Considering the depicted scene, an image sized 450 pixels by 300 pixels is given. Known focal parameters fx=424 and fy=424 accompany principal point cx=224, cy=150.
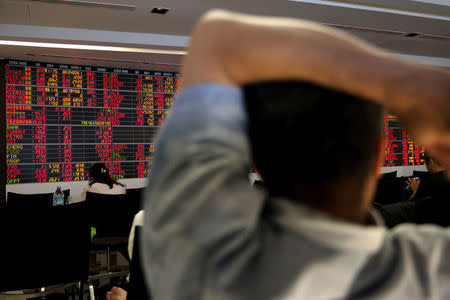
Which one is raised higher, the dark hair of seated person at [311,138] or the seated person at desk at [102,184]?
the dark hair of seated person at [311,138]

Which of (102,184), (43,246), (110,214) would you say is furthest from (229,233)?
(102,184)

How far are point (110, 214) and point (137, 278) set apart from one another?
261 cm

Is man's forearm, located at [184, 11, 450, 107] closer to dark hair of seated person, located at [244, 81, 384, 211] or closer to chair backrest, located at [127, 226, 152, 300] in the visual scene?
dark hair of seated person, located at [244, 81, 384, 211]

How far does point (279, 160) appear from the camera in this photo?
38 centimetres

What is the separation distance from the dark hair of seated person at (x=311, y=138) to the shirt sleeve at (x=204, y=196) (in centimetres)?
4

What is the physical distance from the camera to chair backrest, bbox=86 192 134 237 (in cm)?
383

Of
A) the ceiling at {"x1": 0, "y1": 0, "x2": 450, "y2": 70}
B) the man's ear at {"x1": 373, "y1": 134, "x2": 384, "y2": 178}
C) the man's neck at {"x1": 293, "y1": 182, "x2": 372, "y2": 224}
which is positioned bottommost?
the man's neck at {"x1": 293, "y1": 182, "x2": 372, "y2": 224}

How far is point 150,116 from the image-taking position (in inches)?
239

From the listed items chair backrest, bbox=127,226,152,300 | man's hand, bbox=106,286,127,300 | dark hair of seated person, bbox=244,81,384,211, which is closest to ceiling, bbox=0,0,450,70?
man's hand, bbox=106,286,127,300

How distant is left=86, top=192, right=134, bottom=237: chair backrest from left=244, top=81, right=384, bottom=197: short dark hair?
142 inches

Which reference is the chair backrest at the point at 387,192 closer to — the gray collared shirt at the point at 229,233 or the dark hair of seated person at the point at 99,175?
the dark hair of seated person at the point at 99,175

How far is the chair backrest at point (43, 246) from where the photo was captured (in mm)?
Result: 2232

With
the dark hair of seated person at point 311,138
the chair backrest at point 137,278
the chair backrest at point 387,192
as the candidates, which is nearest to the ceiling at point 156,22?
the chair backrest at point 387,192

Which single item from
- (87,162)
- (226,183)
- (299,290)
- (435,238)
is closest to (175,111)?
(226,183)
